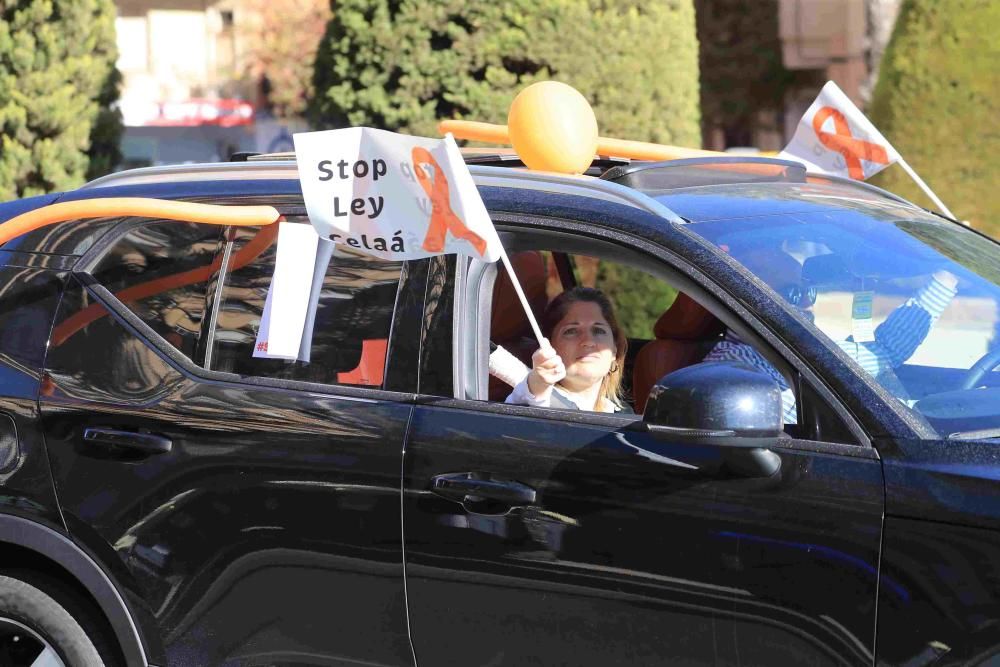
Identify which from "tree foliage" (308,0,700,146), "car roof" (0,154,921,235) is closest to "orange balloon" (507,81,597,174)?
"car roof" (0,154,921,235)

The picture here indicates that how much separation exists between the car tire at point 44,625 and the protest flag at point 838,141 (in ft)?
9.61

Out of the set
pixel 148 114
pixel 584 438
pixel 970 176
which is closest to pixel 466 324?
pixel 584 438

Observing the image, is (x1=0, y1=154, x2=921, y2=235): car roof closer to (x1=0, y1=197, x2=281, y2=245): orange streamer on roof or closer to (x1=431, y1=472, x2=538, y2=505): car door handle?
(x1=0, y1=197, x2=281, y2=245): orange streamer on roof

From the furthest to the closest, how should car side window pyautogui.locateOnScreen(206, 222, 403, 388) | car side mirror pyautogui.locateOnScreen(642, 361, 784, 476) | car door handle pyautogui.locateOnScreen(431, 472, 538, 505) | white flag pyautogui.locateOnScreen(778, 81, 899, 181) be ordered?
white flag pyautogui.locateOnScreen(778, 81, 899, 181) < car side window pyautogui.locateOnScreen(206, 222, 403, 388) < car door handle pyautogui.locateOnScreen(431, 472, 538, 505) < car side mirror pyautogui.locateOnScreen(642, 361, 784, 476)

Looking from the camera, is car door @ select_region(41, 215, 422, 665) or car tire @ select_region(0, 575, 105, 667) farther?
car tire @ select_region(0, 575, 105, 667)

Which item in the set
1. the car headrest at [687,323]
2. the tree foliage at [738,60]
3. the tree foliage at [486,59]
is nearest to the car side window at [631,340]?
the car headrest at [687,323]

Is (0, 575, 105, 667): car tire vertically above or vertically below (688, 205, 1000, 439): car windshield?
below

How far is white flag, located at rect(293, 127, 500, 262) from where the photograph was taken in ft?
10.2

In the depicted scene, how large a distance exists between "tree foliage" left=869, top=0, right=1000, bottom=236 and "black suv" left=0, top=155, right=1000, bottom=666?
8073mm

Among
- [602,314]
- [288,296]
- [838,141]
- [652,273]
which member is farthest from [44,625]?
[838,141]

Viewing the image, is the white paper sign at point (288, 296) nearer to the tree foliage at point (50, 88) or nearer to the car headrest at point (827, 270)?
the car headrest at point (827, 270)

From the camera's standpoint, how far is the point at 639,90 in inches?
351

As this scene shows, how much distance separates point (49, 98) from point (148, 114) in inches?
1089

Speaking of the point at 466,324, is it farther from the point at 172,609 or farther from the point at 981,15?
the point at 981,15
